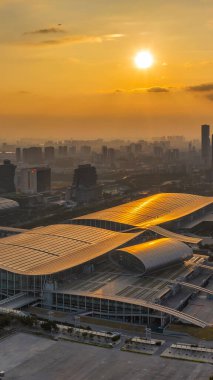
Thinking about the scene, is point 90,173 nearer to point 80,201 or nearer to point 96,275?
point 80,201

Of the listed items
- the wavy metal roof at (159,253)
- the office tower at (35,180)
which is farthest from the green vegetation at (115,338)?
the office tower at (35,180)

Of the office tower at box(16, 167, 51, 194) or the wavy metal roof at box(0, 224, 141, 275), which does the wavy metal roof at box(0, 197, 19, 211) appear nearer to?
the office tower at box(16, 167, 51, 194)

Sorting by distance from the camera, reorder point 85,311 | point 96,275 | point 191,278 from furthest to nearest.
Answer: point 191,278, point 96,275, point 85,311

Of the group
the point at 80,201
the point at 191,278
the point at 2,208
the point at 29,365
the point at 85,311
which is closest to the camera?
the point at 29,365

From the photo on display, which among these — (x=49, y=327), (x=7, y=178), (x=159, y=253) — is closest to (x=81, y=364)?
(x=49, y=327)

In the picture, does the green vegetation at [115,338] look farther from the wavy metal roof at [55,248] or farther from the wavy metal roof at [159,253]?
the wavy metal roof at [159,253]

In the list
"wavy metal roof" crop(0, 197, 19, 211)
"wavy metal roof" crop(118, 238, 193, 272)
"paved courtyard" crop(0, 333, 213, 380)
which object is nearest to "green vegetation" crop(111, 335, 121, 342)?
"paved courtyard" crop(0, 333, 213, 380)

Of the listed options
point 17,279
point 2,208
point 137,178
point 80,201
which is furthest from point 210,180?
point 17,279
